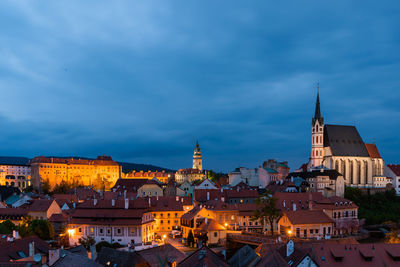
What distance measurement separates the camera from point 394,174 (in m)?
94.6

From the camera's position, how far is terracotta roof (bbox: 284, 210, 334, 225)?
172 ft

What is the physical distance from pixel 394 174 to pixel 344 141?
1280cm

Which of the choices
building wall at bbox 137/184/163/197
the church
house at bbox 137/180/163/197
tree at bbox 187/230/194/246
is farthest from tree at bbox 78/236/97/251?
the church

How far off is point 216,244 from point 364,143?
6281cm

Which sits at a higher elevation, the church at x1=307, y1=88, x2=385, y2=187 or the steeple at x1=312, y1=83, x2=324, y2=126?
the steeple at x1=312, y1=83, x2=324, y2=126

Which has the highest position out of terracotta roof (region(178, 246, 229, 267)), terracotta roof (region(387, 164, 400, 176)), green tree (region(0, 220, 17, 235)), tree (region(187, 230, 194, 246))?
terracotta roof (region(387, 164, 400, 176))

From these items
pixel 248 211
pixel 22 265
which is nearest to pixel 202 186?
pixel 248 211

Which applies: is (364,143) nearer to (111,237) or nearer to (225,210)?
(225,210)

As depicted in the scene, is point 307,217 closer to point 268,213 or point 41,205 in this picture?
point 268,213

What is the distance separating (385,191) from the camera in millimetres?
87688

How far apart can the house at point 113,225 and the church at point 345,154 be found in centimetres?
5373

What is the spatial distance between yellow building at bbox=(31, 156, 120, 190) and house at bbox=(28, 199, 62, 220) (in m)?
66.7

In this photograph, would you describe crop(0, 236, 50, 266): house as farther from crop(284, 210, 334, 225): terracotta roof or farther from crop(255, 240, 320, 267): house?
crop(284, 210, 334, 225): terracotta roof

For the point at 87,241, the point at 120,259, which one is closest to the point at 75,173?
the point at 87,241
